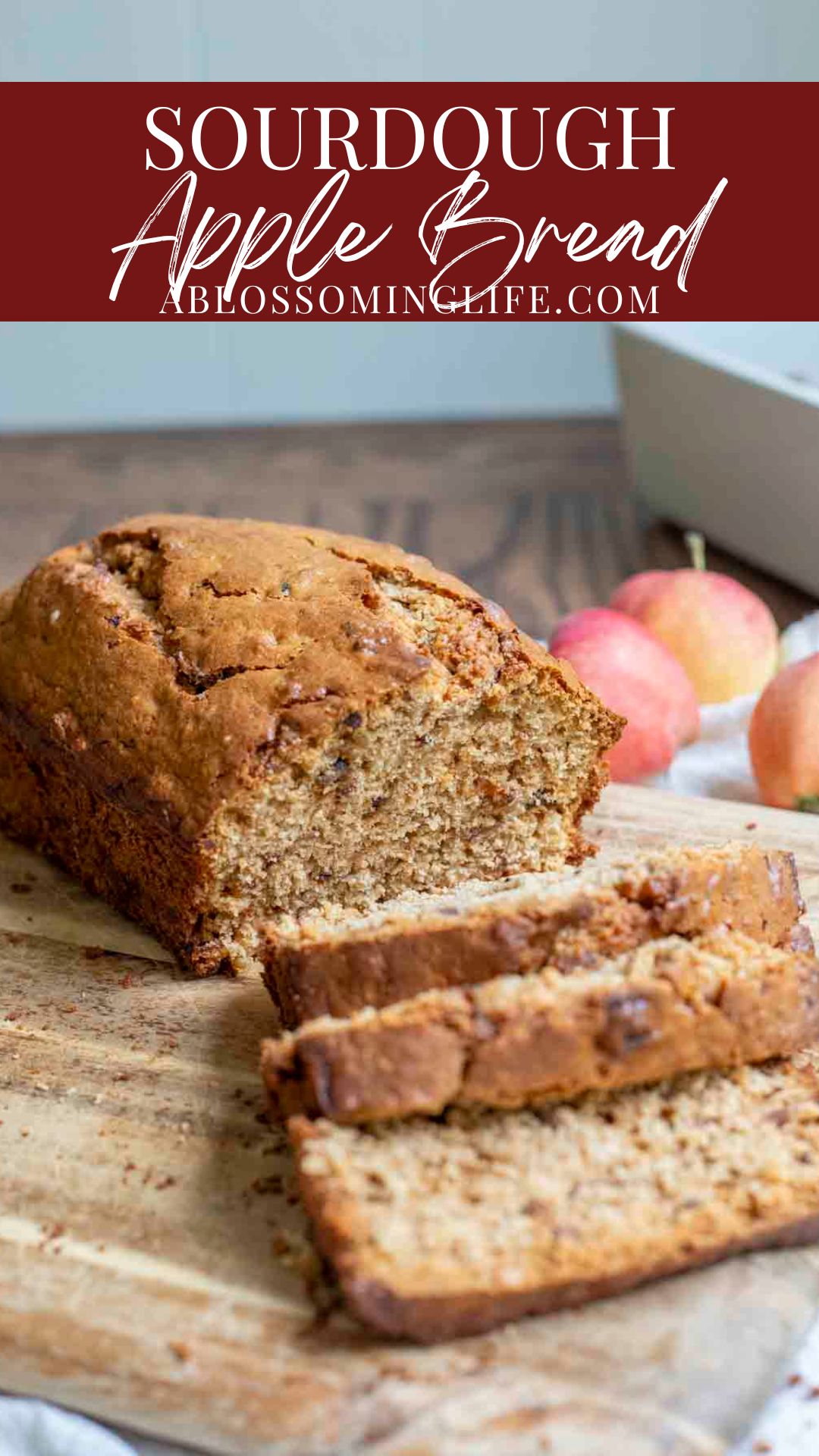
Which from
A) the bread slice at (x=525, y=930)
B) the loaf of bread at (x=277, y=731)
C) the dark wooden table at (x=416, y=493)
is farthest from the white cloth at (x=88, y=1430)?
the dark wooden table at (x=416, y=493)

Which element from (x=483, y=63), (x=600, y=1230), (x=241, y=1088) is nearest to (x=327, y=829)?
(x=241, y=1088)

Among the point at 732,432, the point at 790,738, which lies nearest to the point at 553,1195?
the point at 790,738

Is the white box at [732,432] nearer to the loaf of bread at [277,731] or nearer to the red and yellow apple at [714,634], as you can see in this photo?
the red and yellow apple at [714,634]

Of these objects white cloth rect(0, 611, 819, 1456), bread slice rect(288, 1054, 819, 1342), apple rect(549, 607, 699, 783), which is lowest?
white cloth rect(0, 611, 819, 1456)

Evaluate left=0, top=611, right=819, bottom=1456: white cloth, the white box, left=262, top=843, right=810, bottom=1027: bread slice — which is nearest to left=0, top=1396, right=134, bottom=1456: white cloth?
left=0, top=611, right=819, bottom=1456: white cloth

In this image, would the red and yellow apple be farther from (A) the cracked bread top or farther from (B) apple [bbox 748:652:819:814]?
(A) the cracked bread top
